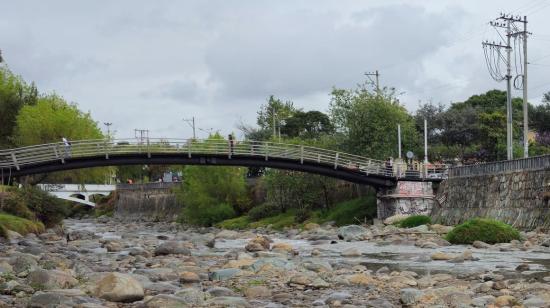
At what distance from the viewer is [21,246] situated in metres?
28.5

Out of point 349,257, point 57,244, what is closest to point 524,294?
point 349,257

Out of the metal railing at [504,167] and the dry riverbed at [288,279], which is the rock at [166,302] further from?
the metal railing at [504,167]

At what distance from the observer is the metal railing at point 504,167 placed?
3556 centimetres

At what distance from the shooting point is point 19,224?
36.5 meters

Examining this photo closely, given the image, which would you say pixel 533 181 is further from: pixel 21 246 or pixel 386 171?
pixel 21 246

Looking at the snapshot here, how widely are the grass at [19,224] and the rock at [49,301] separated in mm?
21825

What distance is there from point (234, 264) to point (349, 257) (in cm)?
651

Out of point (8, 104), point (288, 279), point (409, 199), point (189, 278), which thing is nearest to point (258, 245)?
point (189, 278)

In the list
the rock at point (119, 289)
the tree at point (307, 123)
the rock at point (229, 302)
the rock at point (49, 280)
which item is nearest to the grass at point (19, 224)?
the rock at point (49, 280)

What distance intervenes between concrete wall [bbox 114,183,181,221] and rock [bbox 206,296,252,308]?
72.6 meters

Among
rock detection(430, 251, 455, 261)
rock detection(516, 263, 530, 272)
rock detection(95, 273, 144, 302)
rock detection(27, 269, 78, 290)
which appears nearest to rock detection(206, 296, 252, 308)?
rock detection(95, 273, 144, 302)

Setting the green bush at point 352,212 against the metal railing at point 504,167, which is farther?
the green bush at point 352,212

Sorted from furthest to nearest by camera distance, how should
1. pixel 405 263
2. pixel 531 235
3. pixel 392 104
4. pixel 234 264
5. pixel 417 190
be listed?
pixel 392 104 < pixel 417 190 < pixel 531 235 < pixel 405 263 < pixel 234 264

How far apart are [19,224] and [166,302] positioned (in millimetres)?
25786
